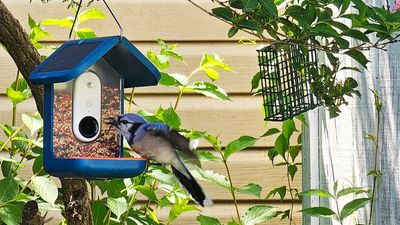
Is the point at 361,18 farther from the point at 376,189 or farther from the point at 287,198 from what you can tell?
the point at 287,198

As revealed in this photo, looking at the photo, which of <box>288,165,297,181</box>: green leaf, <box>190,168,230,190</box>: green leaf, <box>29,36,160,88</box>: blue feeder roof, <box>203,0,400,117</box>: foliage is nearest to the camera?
<box>29,36,160,88</box>: blue feeder roof

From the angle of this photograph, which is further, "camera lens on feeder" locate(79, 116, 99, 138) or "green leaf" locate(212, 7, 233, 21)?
"green leaf" locate(212, 7, 233, 21)

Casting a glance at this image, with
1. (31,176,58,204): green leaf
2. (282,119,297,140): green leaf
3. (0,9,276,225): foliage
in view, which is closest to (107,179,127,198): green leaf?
(0,9,276,225): foliage

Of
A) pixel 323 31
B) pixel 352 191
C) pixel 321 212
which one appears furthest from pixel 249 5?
pixel 321 212

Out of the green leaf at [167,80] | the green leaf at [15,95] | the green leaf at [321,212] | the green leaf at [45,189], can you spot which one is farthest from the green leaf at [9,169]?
the green leaf at [321,212]

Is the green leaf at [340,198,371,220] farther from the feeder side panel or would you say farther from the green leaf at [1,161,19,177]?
the green leaf at [1,161,19,177]

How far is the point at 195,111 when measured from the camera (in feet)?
13.9

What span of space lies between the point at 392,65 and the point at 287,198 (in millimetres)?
1374

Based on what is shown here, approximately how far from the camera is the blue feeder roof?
230cm

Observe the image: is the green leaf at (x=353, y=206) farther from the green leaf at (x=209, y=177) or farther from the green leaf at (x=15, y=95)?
the green leaf at (x=15, y=95)

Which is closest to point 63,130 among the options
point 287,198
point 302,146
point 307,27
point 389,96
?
point 307,27

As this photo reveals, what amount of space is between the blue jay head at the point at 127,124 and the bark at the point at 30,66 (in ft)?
1.55

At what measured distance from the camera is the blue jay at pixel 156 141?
2320mm

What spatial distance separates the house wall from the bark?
1.33 m
